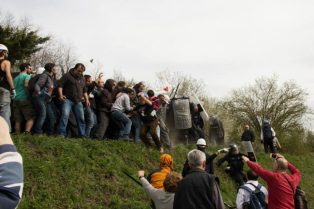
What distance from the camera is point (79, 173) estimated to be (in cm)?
842

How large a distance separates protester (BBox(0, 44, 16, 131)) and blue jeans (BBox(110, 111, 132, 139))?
3.29 meters

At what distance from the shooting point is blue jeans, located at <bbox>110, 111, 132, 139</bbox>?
10.6 m

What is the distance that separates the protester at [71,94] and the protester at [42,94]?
0.29m

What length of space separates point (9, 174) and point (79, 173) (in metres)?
6.96

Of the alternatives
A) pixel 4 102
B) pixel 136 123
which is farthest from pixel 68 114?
pixel 136 123

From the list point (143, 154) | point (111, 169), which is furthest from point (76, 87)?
point (143, 154)

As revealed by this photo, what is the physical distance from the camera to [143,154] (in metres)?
10.9

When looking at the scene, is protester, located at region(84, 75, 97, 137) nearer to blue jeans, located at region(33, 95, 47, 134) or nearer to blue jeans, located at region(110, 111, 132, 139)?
blue jeans, located at region(110, 111, 132, 139)

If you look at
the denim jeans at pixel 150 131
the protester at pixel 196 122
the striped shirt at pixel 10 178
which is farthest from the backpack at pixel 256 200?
the protester at pixel 196 122

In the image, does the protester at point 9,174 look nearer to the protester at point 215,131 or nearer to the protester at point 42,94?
the protester at point 42,94

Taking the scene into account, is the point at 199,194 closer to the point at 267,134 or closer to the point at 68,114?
the point at 68,114

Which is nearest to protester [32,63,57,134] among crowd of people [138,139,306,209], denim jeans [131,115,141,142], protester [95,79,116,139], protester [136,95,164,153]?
protester [95,79,116,139]

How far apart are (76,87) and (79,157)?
1.62 meters

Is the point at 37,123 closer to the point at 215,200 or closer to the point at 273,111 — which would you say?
the point at 215,200
